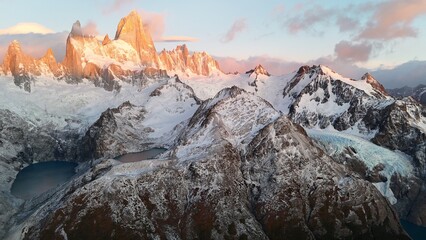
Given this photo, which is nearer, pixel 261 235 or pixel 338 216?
pixel 261 235

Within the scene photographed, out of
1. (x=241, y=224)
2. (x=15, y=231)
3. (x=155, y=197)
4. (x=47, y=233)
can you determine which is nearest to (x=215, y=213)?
(x=241, y=224)

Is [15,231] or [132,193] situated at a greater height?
[132,193]

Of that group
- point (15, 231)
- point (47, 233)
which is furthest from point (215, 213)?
point (15, 231)

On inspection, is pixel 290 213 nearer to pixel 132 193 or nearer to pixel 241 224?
pixel 241 224

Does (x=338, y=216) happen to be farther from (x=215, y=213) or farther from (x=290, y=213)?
(x=215, y=213)

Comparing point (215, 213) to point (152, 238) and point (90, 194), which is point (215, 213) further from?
point (90, 194)

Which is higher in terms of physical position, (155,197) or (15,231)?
(155,197)

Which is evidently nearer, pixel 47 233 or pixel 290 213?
pixel 47 233

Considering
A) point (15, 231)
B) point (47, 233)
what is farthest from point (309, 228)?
point (15, 231)
